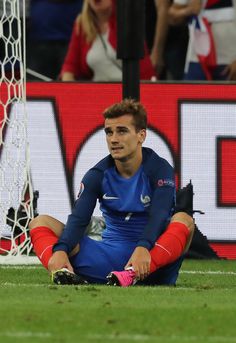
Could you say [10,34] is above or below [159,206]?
above

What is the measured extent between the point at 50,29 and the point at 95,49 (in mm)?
933

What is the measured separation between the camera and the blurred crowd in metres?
13.9

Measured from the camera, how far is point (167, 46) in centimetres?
1451

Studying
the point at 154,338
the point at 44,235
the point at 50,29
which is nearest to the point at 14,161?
the point at 44,235

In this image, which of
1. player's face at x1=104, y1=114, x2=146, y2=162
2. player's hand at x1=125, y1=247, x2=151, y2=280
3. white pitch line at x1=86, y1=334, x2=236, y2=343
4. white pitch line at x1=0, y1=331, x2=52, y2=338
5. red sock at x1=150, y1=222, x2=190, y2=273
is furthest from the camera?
player's face at x1=104, y1=114, x2=146, y2=162

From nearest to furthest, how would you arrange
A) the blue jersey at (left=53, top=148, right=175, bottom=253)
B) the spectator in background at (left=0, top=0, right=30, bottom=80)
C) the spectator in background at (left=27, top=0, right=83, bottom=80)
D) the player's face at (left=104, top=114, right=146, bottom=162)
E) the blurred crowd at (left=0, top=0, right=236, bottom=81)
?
the blue jersey at (left=53, top=148, right=175, bottom=253) → the player's face at (left=104, top=114, right=146, bottom=162) → the spectator in background at (left=0, top=0, right=30, bottom=80) → the blurred crowd at (left=0, top=0, right=236, bottom=81) → the spectator in background at (left=27, top=0, right=83, bottom=80)

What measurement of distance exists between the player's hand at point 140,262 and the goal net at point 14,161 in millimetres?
2801

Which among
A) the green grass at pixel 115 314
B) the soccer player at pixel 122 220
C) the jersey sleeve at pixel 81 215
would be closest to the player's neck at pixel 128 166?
the soccer player at pixel 122 220

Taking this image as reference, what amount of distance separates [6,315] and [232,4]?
7.32 metres

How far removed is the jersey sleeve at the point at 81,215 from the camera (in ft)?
29.8

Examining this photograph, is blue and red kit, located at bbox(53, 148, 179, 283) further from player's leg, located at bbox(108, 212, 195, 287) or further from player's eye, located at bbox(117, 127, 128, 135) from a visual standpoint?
player's eye, located at bbox(117, 127, 128, 135)

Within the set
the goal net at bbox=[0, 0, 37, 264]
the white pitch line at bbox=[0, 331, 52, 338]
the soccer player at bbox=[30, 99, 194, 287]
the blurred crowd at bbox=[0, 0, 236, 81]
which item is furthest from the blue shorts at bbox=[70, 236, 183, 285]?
the blurred crowd at bbox=[0, 0, 236, 81]

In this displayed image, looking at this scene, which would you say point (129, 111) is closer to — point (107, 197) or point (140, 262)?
point (107, 197)

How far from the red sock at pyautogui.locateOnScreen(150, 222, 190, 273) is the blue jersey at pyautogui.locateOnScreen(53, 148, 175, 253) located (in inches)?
2.4
